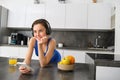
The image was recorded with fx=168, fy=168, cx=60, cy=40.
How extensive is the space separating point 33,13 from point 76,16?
981 mm

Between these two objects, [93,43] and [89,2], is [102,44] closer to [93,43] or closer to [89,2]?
[93,43]

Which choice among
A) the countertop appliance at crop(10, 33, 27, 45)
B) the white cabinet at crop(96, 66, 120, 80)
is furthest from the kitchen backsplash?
the white cabinet at crop(96, 66, 120, 80)

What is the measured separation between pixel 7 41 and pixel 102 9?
2.32 m

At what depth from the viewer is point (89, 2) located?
387cm

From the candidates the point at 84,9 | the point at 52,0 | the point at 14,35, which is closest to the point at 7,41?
the point at 14,35

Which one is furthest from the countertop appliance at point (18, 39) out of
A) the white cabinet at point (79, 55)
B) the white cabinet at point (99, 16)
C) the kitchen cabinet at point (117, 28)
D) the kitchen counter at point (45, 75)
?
the kitchen counter at point (45, 75)

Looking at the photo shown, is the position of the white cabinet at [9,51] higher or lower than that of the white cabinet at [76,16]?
lower

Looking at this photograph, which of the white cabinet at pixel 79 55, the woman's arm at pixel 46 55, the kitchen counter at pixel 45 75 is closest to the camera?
the kitchen counter at pixel 45 75

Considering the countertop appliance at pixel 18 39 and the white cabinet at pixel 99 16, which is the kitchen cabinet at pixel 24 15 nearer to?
the countertop appliance at pixel 18 39

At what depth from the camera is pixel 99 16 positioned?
11.8 ft

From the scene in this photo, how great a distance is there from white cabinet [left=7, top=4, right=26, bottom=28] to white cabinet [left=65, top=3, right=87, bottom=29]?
40.1 inches

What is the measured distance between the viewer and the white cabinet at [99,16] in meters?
3.59

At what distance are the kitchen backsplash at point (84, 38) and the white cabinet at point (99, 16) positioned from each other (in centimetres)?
42

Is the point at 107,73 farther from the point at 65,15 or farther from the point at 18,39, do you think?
the point at 18,39
